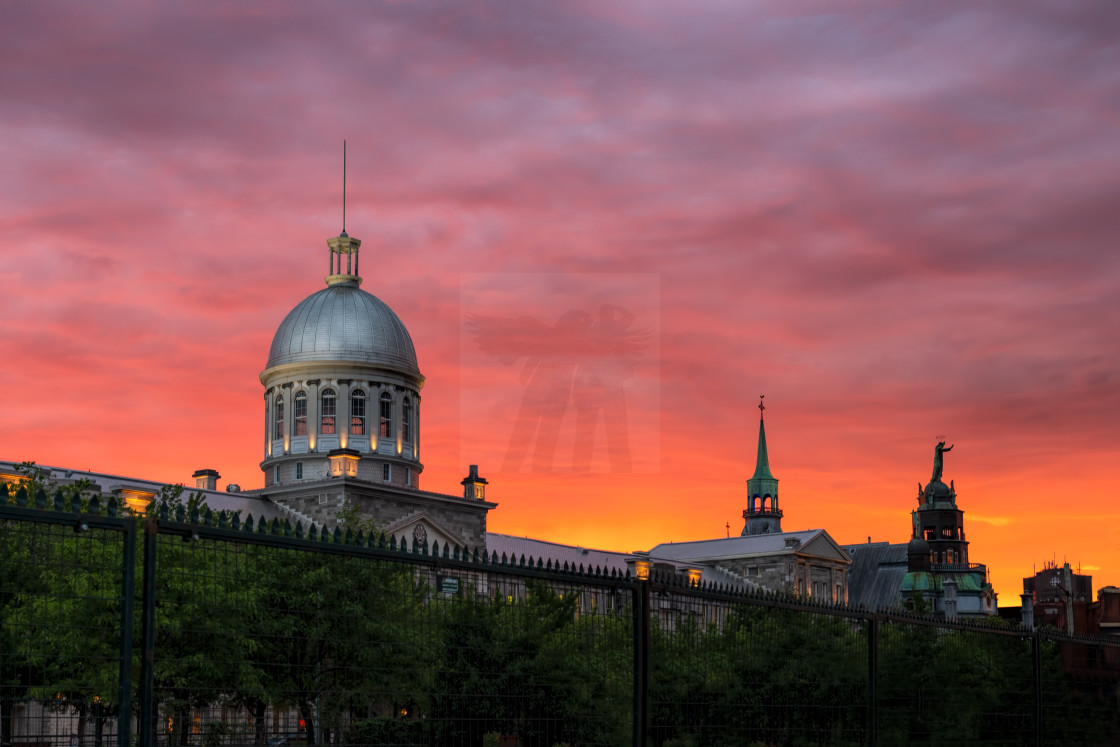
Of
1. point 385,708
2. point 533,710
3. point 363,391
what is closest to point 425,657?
point 385,708

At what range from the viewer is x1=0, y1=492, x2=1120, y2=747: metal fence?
10.8 metres

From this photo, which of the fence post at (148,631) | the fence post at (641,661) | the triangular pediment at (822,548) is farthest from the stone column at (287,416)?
the fence post at (148,631)

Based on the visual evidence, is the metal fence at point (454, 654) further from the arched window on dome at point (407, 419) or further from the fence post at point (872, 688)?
the arched window on dome at point (407, 419)

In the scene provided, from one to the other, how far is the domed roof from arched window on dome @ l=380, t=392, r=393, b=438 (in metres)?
2.12

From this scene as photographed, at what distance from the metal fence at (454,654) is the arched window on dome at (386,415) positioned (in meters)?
63.9

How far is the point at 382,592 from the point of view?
504 inches

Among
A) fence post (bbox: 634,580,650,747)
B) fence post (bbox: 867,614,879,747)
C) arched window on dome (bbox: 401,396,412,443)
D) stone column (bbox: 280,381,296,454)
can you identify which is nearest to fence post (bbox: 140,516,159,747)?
fence post (bbox: 634,580,650,747)

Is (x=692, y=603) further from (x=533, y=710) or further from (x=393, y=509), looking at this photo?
(x=393, y=509)

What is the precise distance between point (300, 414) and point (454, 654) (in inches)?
2858

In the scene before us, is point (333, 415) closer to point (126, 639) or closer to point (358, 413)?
point (358, 413)

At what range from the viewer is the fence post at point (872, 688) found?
1777 centimetres

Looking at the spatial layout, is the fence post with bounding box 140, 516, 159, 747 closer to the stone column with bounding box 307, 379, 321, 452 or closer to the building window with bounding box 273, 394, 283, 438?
the stone column with bounding box 307, 379, 321, 452

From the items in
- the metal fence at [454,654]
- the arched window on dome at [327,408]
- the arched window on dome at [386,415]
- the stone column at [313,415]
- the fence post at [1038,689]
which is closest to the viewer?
the metal fence at [454,654]

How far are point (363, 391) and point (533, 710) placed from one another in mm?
71054
